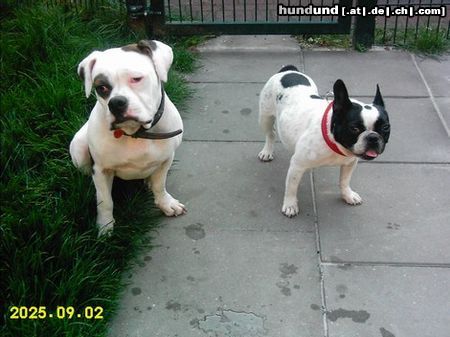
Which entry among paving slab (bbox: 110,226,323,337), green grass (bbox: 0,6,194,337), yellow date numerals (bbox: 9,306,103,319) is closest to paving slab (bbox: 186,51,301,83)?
green grass (bbox: 0,6,194,337)

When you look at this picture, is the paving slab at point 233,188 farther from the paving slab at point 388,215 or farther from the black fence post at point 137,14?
the black fence post at point 137,14

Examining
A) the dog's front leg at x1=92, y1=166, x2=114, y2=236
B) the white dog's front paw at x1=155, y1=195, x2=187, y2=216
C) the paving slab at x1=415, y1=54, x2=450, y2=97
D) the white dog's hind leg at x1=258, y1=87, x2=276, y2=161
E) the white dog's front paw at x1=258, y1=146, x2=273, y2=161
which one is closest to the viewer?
the dog's front leg at x1=92, y1=166, x2=114, y2=236

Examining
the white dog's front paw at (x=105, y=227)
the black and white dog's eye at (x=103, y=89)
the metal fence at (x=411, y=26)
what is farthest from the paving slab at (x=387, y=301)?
the metal fence at (x=411, y=26)

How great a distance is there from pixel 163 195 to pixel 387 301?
5.63 feet

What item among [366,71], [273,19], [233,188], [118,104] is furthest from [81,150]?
[273,19]

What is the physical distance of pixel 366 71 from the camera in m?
6.48

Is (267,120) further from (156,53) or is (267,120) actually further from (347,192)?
(156,53)

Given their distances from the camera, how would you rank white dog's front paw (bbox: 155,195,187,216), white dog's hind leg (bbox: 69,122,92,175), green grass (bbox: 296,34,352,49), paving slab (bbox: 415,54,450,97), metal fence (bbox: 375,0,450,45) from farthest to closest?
green grass (bbox: 296,34,352,49)
metal fence (bbox: 375,0,450,45)
paving slab (bbox: 415,54,450,97)
white dog's front paw (bbox: 155,195,187,216)
white dog's hind leg (bbox: 69,122,92,175)

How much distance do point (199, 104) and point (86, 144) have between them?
2.15 meters

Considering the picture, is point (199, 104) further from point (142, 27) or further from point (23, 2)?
point (23, 2)

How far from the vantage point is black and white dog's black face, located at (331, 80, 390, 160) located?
3.60 m

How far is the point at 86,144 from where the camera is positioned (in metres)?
3.93

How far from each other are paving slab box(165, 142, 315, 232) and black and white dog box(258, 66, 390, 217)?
125mm

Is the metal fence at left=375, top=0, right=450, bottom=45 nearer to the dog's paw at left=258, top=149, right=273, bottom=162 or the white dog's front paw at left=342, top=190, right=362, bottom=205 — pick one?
the dog's paw at left=258, top=149, right=273, bottom=162
